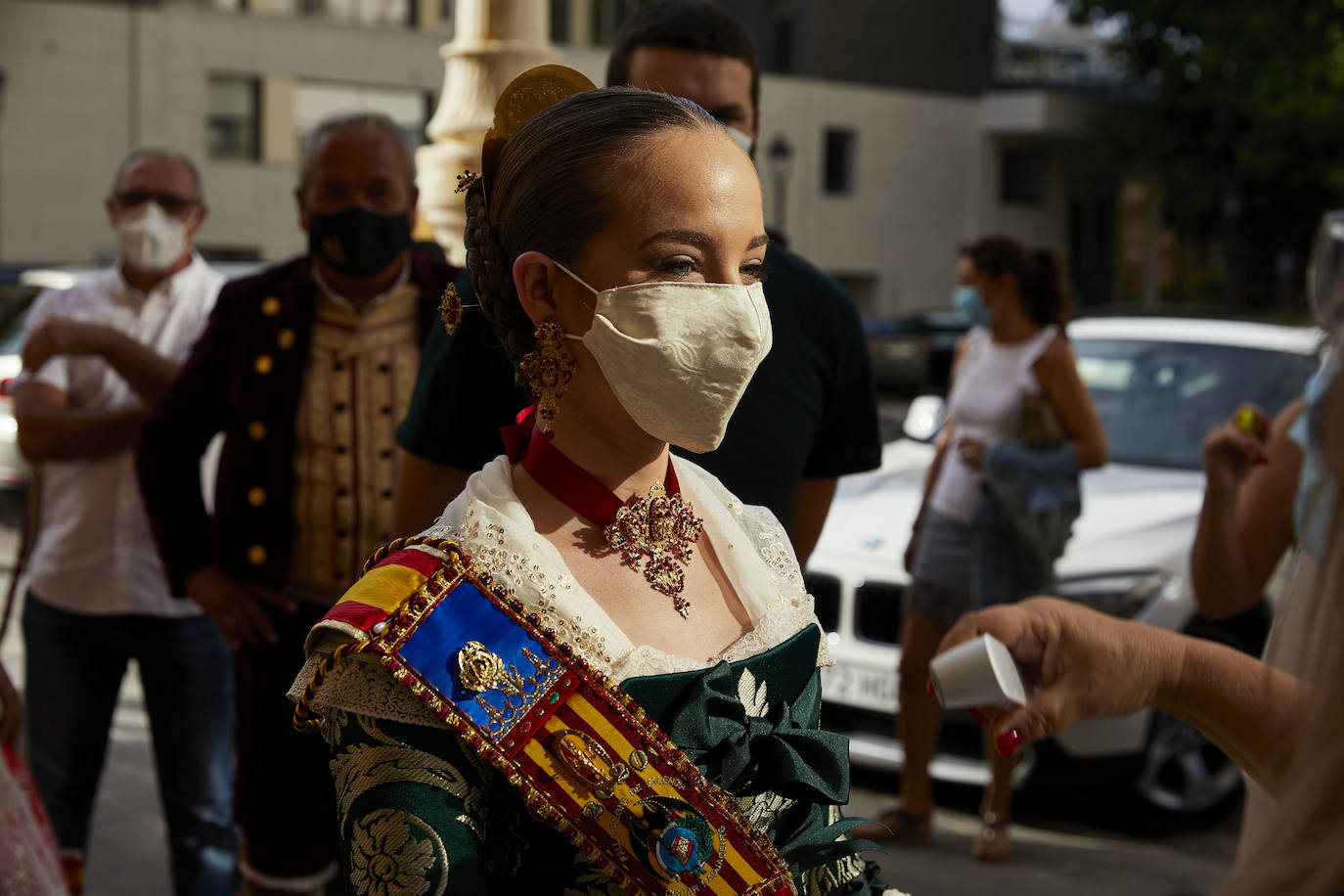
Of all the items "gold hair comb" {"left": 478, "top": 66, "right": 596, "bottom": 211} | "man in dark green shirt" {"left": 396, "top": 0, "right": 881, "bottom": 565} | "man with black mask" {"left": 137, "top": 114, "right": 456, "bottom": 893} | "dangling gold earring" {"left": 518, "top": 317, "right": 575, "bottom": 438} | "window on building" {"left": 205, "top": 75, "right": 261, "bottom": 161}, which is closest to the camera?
"dangling gold earring" {"left": 518, "top": 317, "right": 575, "bottom": 438}

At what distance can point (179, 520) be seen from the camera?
3527 mm

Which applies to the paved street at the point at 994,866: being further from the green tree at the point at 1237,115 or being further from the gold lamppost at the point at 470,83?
the green tree at the point at 1237,115

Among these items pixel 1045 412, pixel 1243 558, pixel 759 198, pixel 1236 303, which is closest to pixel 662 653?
pixel 759 198

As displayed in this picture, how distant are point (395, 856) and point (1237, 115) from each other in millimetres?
33140

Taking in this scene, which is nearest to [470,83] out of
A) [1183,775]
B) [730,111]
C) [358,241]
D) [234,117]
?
[358,241]

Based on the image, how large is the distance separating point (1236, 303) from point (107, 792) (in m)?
32.2

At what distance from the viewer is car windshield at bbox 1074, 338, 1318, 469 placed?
20.6 ft

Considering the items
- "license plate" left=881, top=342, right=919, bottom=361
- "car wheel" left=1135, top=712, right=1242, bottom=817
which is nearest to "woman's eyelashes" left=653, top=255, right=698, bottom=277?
"car wheel" left=1135, top=712, right=1242, bottom=817

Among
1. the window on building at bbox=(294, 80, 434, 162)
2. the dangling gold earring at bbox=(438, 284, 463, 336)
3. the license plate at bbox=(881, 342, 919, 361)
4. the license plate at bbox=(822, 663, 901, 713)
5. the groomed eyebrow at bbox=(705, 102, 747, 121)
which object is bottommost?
the license plate at bbox=(881, 342, 919, 361)

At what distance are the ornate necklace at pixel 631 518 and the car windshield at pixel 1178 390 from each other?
480 cm

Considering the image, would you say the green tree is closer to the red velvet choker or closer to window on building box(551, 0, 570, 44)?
window on building box(551, 0, 570, 44)

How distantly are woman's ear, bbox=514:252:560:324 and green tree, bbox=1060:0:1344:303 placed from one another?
28403mm

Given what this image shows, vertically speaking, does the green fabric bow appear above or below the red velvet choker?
below

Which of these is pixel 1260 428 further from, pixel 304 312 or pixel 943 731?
pixel 943 731
